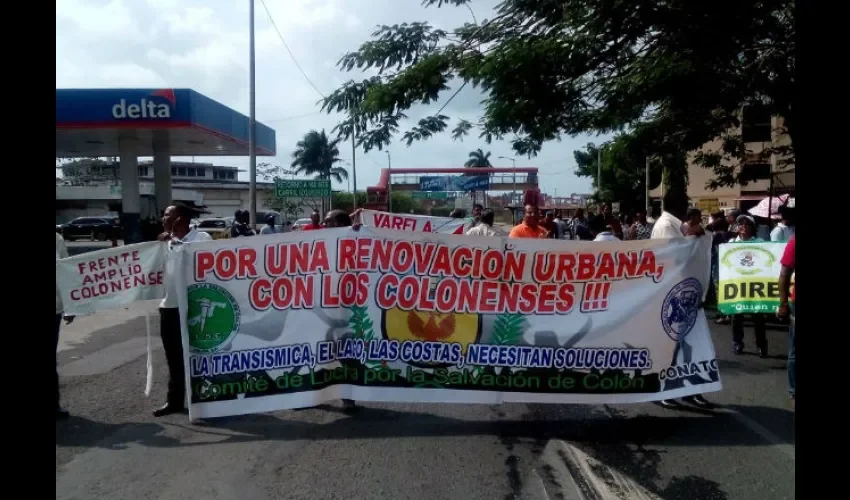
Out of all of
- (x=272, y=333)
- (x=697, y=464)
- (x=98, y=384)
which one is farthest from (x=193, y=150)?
(x=697, y=464)

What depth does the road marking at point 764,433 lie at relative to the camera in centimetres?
557

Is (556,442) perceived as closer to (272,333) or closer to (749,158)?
(272,333)

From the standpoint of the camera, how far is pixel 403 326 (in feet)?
19.9

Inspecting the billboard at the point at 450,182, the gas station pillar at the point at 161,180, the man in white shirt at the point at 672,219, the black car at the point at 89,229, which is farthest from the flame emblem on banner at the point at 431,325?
the billboard at the point at 450,182

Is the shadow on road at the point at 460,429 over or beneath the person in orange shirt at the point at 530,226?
beneath

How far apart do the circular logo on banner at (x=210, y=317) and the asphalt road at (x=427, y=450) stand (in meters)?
0.74

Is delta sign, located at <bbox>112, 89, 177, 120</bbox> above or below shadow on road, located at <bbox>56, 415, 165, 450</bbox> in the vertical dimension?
above

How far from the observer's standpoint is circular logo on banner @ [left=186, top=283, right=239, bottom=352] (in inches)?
240

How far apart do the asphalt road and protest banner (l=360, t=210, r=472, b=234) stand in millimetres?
6114

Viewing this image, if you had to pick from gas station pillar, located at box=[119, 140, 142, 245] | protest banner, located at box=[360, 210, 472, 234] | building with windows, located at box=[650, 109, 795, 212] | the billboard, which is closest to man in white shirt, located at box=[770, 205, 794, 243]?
building with windows, located at box=[650, 109, 795, 212]

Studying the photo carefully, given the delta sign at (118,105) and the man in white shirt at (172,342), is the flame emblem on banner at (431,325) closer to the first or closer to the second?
the man in white shirt at (172,342)

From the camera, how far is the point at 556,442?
5770 millimetres

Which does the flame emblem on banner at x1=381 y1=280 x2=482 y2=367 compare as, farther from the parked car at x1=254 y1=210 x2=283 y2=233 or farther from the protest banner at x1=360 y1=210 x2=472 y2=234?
the parked car at x1=254 y1=210 x2=283 y2=233

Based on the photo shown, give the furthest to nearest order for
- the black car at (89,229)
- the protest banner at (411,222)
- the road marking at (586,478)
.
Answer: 1. the black car at (89,229)
2. the protest banner at (411,222)
3. the road marking at (586,478)
